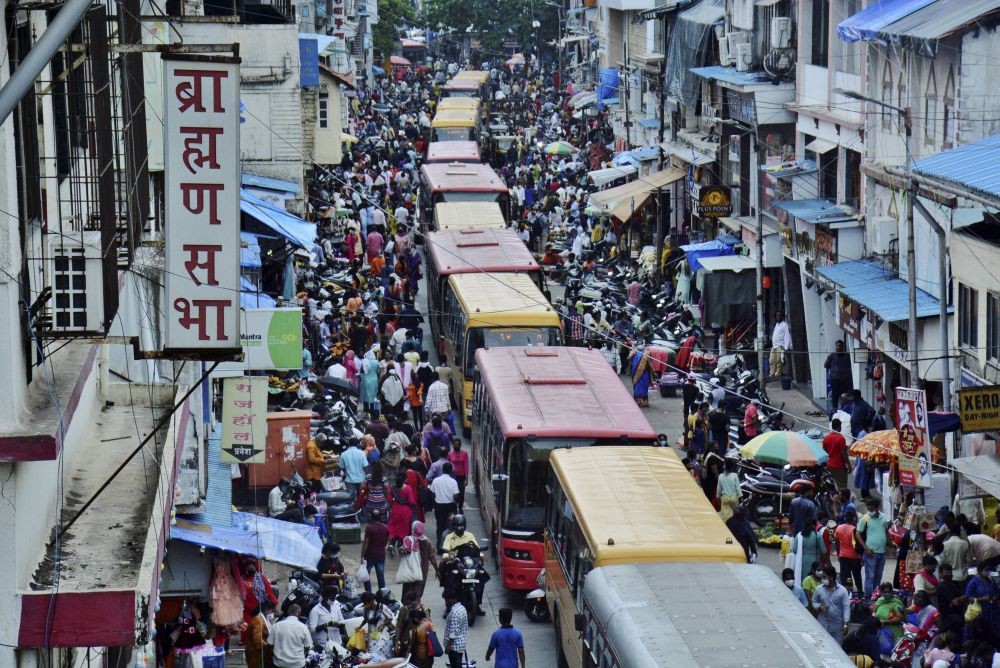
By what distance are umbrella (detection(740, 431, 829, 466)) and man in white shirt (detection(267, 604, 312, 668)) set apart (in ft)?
25.3

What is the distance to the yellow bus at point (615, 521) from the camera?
585 inches

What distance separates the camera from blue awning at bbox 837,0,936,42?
25.8 m

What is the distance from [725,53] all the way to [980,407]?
2186cm

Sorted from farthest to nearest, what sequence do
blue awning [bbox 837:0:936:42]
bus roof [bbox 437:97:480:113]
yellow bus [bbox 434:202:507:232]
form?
1. bus roof [bbox 437:97:480:113]
2. yellow bus [bbox 434:202:507:232]
3. blue awning [bbox 837:0:936:42]

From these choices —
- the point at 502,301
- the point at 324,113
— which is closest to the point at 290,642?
the point at 502,301

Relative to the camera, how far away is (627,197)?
43.7m

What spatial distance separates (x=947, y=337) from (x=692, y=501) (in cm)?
735

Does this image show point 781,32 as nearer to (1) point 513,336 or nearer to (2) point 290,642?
(1) point 513,336

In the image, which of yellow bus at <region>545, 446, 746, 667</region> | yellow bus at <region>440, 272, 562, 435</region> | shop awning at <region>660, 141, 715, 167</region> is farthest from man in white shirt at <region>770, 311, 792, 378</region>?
yellow bus at <region>545, 446, 746, 667</region>

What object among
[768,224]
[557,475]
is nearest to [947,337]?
[557,475]

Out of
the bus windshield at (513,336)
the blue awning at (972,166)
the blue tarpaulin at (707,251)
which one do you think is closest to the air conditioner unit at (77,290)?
the blue awning at (972,166)

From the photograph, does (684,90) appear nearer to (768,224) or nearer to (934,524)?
(768,224)

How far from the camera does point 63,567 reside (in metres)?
10.1

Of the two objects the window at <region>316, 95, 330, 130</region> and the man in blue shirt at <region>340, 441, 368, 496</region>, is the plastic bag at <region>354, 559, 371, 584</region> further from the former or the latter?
the window at <region>316, 95, 330, 130</region>
